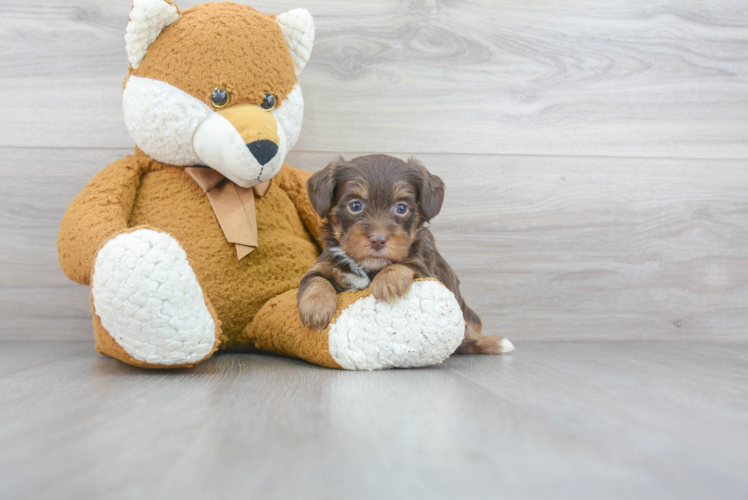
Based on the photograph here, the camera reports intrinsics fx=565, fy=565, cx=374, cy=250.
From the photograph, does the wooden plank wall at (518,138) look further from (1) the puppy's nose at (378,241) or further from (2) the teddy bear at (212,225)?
(1) the puppy's nose at (378,241)

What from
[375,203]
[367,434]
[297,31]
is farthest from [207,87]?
[367,434]

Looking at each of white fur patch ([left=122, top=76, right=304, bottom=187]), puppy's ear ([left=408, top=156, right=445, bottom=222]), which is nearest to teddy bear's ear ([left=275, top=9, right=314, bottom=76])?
white fur patch ([left=122, top=76, right=304, bottom=187])

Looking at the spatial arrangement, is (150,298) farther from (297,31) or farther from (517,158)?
(517,158)

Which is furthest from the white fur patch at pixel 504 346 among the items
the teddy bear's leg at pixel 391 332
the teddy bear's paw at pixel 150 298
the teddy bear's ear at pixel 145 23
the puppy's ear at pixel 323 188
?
the teddy bear's ear at pixel 145 23

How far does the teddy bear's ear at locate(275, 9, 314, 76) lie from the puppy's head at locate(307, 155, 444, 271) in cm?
42

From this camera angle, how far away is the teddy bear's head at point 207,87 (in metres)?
1.56

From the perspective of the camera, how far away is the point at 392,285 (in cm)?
140

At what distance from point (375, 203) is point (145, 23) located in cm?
80

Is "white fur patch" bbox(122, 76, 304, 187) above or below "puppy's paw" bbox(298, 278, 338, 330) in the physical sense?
above

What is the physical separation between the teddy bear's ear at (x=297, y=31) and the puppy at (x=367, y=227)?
0.43m

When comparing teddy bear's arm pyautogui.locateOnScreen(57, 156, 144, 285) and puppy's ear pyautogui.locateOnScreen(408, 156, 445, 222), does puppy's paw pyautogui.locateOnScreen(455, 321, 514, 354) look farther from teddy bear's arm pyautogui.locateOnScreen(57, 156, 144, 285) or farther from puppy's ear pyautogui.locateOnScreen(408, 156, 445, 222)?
teddy bear's arm pyautogui.locateOnScreen(57, 156, 144, 285)

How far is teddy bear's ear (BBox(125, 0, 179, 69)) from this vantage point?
5.01 feet

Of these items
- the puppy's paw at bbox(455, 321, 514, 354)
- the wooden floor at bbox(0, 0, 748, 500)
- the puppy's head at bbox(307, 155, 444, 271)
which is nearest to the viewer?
the puppy's head at bbox(307, 155, 444, 271)

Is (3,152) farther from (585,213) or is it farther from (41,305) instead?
(585,213)
